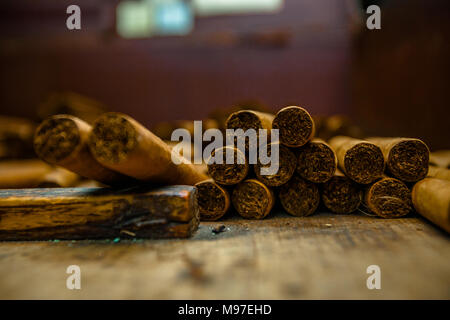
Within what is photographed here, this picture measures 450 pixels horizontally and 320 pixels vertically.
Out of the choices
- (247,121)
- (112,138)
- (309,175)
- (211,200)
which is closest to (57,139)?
(112,138)

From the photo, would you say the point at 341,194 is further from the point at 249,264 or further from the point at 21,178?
the point at 21,178

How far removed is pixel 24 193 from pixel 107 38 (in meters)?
5.22

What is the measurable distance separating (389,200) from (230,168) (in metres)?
1.20

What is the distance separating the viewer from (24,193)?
91.0 inches

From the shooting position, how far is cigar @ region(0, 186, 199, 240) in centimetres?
208

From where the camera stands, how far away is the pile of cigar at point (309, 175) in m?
2.41

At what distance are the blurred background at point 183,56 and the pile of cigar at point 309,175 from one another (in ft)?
11.7

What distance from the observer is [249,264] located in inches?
67.2

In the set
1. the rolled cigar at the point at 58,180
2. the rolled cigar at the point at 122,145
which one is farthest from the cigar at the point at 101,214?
the rolled cigar at the point at 58,180

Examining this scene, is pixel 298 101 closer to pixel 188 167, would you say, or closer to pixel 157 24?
pixel 157 24

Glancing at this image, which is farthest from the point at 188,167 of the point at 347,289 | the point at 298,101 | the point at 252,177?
the point at 298,101

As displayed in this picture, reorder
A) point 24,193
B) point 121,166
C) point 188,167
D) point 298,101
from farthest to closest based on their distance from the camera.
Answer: point 298,101, point 188,167, point 24,193, point 121,166

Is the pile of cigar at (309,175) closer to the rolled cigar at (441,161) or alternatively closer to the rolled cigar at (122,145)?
the rolled cigar at (441,161)

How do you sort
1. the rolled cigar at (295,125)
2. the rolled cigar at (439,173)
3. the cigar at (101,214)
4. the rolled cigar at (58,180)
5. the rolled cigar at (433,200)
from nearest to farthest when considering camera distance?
1. the rolled cigar at (433,200)
2. the cigar at (101,214)
3. the rolled cigar at (295,125)
4. the rolled cigar at (439,173)
5. the rolled cigar at (58,180)
